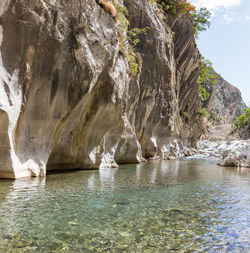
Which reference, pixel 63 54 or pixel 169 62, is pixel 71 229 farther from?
pixel 169 62

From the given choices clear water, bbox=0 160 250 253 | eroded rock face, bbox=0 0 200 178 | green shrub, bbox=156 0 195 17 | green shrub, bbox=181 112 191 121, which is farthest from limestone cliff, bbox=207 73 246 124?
clear water, bbox=0 160 250 253

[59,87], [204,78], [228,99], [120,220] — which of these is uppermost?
[228,99]

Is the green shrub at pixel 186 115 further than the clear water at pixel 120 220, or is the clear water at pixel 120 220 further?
the green shrub at pixel 186 115

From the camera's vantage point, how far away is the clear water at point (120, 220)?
12.7 feet

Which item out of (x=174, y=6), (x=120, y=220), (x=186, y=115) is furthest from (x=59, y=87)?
(x=186, y=115)

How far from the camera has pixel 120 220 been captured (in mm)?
5031

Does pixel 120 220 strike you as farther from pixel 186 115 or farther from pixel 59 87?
pixel 186 115

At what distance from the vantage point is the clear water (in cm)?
387

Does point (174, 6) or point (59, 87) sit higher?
point (174, 6)

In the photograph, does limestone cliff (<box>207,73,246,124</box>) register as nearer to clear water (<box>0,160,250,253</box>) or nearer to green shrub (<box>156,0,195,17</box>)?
green shrub (<box>156,0,195,17</box>)

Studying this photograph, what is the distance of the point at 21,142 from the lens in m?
9.49

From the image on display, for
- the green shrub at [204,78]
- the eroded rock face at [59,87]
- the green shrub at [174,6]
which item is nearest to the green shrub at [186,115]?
the green shrub at [204,78]

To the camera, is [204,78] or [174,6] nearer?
[174,6]

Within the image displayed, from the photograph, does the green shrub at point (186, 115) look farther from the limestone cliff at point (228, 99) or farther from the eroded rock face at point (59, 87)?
the limestone cliff at point (228, 99)
